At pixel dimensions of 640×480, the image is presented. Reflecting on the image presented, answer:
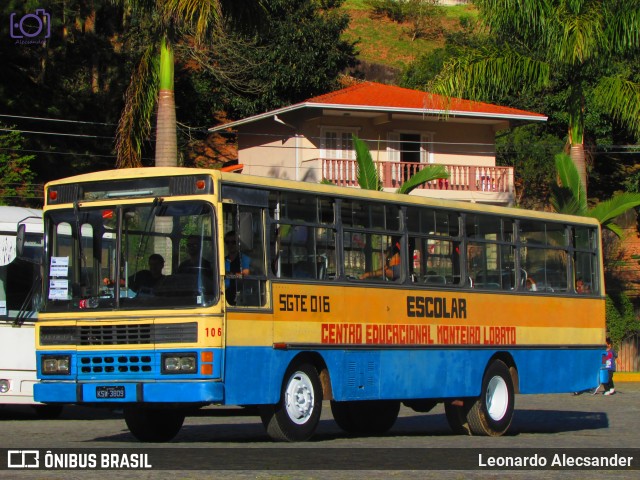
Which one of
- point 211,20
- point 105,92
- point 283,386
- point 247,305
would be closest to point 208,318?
point 247,305

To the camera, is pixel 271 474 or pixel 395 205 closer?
pixel 271 474

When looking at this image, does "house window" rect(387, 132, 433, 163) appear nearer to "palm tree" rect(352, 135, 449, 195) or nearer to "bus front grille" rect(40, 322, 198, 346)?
"palm tree" rect(352, 135, 449, 195)

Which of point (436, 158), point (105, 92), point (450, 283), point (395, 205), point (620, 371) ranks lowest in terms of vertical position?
point (620, 371)

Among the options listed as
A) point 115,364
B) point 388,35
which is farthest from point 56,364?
point 388,35

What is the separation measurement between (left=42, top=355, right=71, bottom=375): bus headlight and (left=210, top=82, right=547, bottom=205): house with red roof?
83.8 feet

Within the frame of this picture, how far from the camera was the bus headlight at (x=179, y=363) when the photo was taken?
12352mm

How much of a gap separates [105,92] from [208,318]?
110 ft

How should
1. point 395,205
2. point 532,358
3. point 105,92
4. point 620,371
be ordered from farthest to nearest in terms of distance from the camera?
point 105,92 < point 620,371 < point 532,358 < point 395,205

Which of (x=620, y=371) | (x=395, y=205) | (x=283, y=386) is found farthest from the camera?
(x=620, y=371)

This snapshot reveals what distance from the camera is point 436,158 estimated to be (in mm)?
42219

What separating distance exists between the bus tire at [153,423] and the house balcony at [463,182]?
25.3m

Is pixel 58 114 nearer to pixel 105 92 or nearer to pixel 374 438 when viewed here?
pixel 105 92

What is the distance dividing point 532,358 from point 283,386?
5.54 m

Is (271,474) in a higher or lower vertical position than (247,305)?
lower
